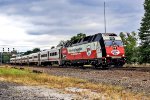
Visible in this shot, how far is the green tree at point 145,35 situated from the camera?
69.0 meters

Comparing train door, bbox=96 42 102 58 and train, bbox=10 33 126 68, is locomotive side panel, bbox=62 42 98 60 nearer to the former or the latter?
train, bbox=10 33 126 68

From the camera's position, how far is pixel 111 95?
15.4 m

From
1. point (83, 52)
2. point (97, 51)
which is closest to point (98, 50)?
point (97, 51)

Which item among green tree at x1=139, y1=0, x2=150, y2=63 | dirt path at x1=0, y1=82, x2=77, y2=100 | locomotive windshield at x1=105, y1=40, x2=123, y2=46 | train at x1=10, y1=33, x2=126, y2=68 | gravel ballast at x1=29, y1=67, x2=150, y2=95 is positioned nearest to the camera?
dirt path at x1=0, y1=82, x2=77, y2=100

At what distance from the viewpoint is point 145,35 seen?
73.6 m

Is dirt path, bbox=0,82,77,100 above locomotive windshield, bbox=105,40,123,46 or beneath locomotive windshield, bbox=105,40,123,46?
beneath

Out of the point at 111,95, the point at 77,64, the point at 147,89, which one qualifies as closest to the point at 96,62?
the point at 77,64

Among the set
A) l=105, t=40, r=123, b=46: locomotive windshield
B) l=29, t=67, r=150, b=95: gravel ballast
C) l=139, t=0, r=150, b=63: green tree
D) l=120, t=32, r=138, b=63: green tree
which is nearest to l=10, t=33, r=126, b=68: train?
l=105, t=40, r=123, b=46: locomotive windshield

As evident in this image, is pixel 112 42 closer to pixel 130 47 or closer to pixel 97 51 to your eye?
pixel 97 51

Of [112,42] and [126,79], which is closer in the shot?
[126,79]

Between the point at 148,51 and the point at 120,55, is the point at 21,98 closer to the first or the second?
the point at 120,55

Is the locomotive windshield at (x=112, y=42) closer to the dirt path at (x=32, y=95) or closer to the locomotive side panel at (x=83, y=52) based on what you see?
the locomotive side panel at (x=83, y=52)

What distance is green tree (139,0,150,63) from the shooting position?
6903cm

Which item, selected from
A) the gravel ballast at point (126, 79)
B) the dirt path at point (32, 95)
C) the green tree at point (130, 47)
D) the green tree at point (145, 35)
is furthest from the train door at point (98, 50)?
the green tree at point (130, 47)
